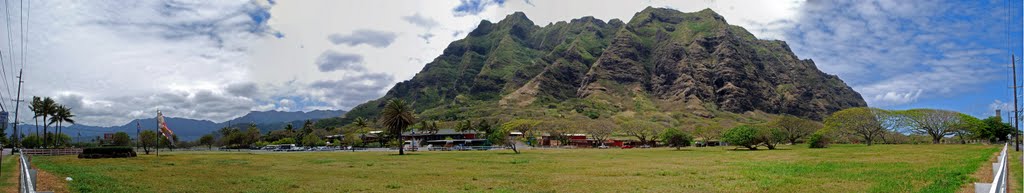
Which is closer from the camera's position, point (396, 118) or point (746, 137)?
point (746, 137)

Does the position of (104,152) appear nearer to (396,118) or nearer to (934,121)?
(396,118)

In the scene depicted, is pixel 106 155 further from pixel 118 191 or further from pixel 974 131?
pixel 974 131

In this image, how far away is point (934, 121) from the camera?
105312 mm

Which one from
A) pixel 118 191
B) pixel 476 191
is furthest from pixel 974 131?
pixel 118 191

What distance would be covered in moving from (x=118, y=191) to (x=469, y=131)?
5475 inches

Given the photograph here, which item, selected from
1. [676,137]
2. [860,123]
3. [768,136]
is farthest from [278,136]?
[860,123]

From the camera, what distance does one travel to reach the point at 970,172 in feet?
90.3

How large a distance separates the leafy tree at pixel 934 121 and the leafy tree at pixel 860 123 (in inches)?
192

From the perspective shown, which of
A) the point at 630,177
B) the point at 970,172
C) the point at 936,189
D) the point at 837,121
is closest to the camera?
the point at 936,189

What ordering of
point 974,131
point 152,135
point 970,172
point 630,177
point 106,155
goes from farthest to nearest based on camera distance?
point 152,135 → point 974,131 → point 106,155 → point 630,177 → point 970,172

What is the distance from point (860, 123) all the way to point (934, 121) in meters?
11.6

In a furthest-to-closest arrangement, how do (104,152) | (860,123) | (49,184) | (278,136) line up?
(278,136), (860,123), (104,152), (49,184)

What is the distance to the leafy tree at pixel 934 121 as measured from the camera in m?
104

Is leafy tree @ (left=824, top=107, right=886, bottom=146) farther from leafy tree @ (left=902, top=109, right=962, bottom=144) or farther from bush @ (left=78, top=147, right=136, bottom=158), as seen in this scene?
bush @ (left=78, top=147, right=136, bottom=158)
